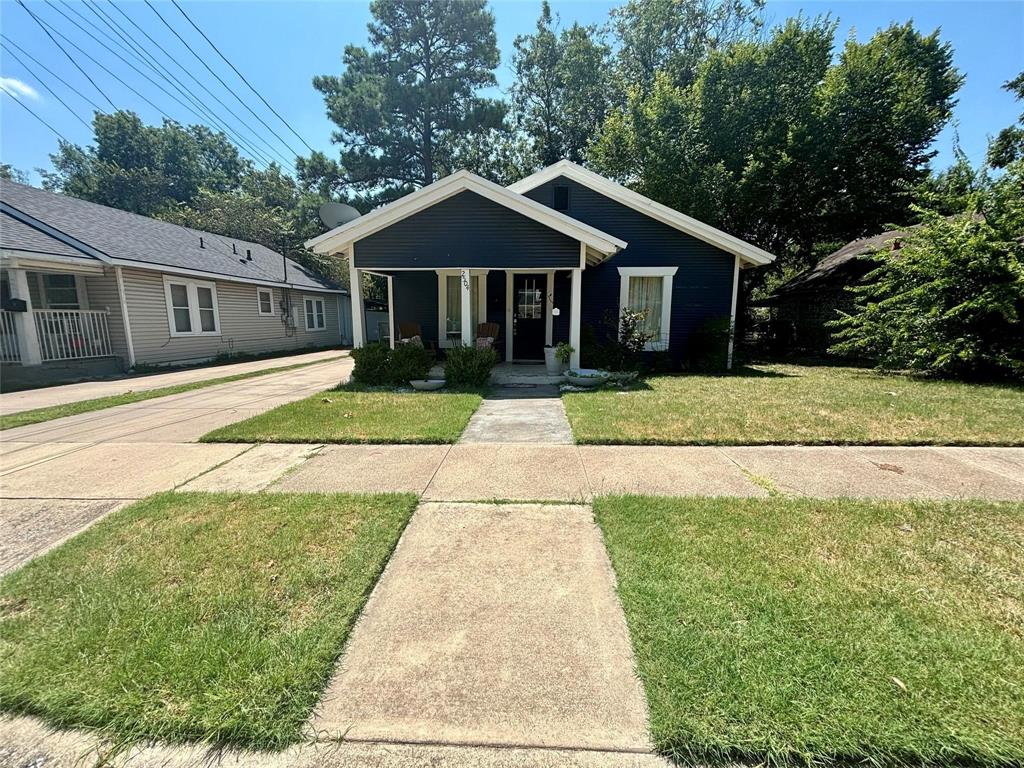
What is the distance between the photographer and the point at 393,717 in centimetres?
168

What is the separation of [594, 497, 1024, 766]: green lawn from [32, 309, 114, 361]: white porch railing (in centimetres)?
1445

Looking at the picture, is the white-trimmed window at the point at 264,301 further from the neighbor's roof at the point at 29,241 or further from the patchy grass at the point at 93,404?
the patchy grass at the point at 93,404

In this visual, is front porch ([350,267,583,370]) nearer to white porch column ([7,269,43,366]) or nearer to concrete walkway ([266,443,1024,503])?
concrete walkway ([266,443,1024,503])

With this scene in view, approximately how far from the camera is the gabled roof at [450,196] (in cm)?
898

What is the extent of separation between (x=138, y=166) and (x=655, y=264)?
58711 millimetres

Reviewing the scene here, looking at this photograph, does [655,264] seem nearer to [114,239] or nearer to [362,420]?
[362,420]

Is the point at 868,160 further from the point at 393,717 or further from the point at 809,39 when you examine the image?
the point at 393,717

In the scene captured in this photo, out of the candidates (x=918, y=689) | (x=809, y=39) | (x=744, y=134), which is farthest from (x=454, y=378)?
(x=809, y=39)

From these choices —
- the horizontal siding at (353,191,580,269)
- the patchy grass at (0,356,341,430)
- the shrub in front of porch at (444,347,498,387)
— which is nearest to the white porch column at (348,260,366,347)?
the horizontal siding at (353,191,580,269)

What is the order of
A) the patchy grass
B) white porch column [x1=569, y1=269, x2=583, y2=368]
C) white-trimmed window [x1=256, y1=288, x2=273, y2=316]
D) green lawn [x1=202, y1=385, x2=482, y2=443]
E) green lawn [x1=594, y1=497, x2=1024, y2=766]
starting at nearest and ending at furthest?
green lawn [x1=594, y1=497, x2=1024, y2=766]
green lawn [x1=202, y1=385, x2=482, y2=443]
the patchy grass
white porch column [x1=569, y1=269, x2=583, y2=368]
white-trimmed window [x1=256, y1=288, x2=273, y2=316]

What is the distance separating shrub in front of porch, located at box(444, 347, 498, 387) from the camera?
887cm

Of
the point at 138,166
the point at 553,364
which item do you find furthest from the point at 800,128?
the point at 138,166

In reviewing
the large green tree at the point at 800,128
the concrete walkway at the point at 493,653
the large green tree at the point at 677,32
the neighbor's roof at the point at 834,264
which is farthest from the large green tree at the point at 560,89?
the concrete walkway at the point at 493,653

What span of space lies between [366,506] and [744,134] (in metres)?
18.1
